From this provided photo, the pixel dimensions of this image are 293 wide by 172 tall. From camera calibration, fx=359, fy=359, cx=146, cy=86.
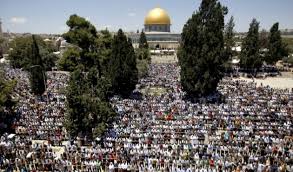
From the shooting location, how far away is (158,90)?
43938 mm

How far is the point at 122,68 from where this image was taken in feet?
122

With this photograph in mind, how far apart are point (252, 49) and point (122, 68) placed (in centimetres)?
2734

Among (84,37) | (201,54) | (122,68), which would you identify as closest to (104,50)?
(84,37)

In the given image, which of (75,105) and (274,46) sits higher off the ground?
(274,46)

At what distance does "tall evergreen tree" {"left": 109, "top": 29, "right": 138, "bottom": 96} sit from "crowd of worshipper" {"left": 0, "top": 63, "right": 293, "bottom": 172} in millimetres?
2089

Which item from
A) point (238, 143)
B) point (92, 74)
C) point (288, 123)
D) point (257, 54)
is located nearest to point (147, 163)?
point (238, 143)

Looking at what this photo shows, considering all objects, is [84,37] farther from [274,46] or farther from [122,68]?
[274,46]

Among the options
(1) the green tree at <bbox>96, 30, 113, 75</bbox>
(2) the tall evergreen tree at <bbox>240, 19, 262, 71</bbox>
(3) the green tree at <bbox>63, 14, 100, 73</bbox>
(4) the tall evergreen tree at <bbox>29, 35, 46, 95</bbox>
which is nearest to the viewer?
(4) the tall evergreen tree at <bbox>29, 35, 46, 95</bbox>

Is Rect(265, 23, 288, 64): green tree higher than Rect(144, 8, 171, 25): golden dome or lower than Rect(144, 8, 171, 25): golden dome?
lower

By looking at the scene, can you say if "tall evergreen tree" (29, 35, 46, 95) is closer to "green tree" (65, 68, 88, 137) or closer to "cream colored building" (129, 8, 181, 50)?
"green tree" (65, 68, 88, 137)

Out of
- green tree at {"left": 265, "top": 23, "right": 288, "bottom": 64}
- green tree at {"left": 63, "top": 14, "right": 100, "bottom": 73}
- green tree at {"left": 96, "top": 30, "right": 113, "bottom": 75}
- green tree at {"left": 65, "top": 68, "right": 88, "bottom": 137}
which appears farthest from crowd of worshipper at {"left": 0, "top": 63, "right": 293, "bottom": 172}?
green tree at {"left": 265, "top": 23, "right": 288, "bottom": 64}

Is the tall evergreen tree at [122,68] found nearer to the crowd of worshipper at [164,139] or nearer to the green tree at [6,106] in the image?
the crowd of worshipper at [164,139]

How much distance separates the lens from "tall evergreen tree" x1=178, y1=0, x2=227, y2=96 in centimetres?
3584

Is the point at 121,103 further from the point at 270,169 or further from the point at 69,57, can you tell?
the point at 270,169
